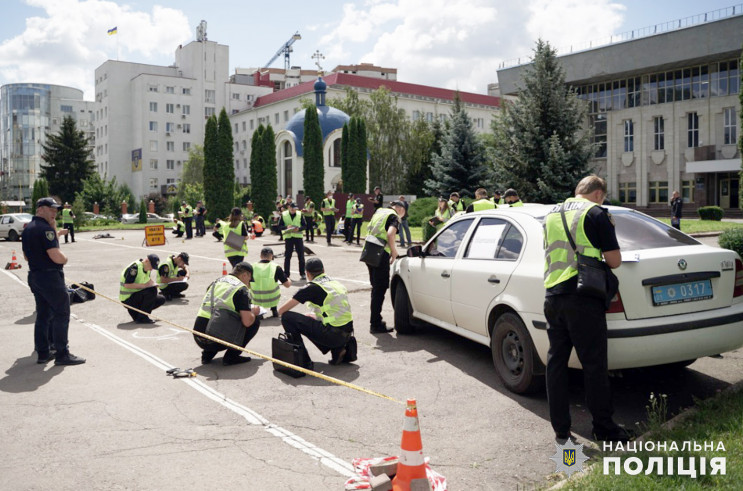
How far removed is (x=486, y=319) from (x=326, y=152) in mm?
44970

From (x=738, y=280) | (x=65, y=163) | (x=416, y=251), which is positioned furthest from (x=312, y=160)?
(x=65, y=163)

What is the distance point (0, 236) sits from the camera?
33.0 metres

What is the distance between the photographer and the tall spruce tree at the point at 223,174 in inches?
1689

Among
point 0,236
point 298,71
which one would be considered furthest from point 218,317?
point 298,71

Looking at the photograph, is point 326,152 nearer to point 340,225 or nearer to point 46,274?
point 340,225

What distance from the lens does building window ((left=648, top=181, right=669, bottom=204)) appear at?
48.4 meters

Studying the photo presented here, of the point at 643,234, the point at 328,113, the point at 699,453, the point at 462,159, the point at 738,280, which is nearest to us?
the point at 699,453

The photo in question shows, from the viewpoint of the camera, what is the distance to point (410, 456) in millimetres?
3611

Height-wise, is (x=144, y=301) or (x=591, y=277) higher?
(x=591, y=277)

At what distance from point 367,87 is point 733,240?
7047 centimetres

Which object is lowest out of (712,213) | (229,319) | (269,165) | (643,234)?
(229,319)

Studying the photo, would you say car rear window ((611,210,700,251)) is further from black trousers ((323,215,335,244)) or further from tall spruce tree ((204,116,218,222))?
tall spruce tree ((204,116,218,222))

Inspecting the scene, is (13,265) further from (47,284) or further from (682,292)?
(682,292)

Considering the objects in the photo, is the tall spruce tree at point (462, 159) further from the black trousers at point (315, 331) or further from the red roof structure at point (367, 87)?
the red roof structure at point (367, 87)
